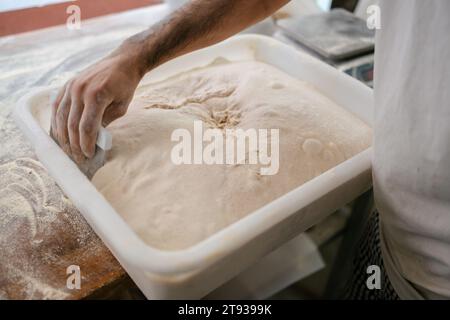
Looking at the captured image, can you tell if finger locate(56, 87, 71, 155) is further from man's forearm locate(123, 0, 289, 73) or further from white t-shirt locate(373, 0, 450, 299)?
white t-shirt locate(373, 0, 450, 299)

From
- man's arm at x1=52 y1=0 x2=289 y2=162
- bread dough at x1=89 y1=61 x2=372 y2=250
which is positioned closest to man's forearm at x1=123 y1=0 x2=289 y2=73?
man's arm at x1=52 y1=0 x2=289 y2=162

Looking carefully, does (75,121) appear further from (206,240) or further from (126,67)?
(206,240)

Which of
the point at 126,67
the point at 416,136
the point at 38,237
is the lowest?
the point at 38,237

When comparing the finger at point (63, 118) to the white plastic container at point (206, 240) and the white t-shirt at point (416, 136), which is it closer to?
the white plastic container at point (206, 240)

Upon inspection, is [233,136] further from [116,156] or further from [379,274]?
[379,274]

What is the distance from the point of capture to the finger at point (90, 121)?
0.69m

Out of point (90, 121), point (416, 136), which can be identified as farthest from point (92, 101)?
point (416, 136)

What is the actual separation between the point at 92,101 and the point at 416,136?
Result: 59cm

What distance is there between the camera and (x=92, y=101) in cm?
70

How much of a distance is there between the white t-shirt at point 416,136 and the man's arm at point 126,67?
340 mm

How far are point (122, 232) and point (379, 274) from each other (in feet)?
2.28

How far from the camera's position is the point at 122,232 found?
59cm

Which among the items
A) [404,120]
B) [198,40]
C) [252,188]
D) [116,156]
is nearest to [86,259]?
[116,156]

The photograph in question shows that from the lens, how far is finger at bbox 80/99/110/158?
69cm
